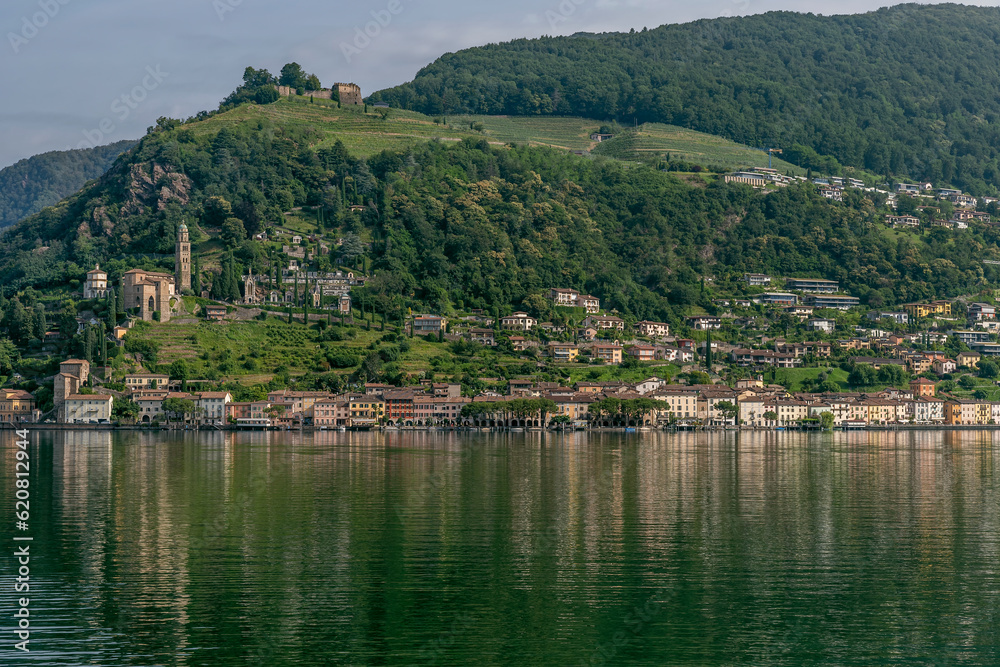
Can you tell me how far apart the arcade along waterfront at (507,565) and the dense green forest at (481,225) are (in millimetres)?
68052

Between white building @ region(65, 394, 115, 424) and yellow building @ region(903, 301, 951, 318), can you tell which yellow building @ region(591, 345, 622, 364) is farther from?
white building @ region(65, 394, 115, 424)

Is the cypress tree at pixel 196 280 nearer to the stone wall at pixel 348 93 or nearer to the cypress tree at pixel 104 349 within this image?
the cypress tree at pixel 104 349

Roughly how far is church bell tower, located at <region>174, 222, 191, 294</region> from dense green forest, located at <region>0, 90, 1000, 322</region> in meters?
2.27

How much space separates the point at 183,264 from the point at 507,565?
3444 inches

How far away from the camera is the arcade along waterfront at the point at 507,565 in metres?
23.4

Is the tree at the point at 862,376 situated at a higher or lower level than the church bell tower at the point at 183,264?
lower

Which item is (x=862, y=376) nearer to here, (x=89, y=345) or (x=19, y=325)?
(x=89, y=345)

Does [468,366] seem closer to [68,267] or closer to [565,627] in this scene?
[68,267]

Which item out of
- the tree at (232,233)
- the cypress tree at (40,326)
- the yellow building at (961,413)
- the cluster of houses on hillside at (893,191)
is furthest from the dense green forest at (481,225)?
the yellow building at (961,413)

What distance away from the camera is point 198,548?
32562 mm

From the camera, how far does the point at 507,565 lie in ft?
99.7

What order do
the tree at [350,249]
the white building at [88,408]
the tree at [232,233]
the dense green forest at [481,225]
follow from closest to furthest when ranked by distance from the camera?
the white building at [88,408], the tree at [232,233], the tree at [350,249], the dense green forest at [481,225]

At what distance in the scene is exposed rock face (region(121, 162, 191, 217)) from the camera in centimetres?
13150

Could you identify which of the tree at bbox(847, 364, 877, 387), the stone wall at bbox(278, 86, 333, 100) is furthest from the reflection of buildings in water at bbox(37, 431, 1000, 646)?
the stone wall at bbox(278, 86, 333, 100)
